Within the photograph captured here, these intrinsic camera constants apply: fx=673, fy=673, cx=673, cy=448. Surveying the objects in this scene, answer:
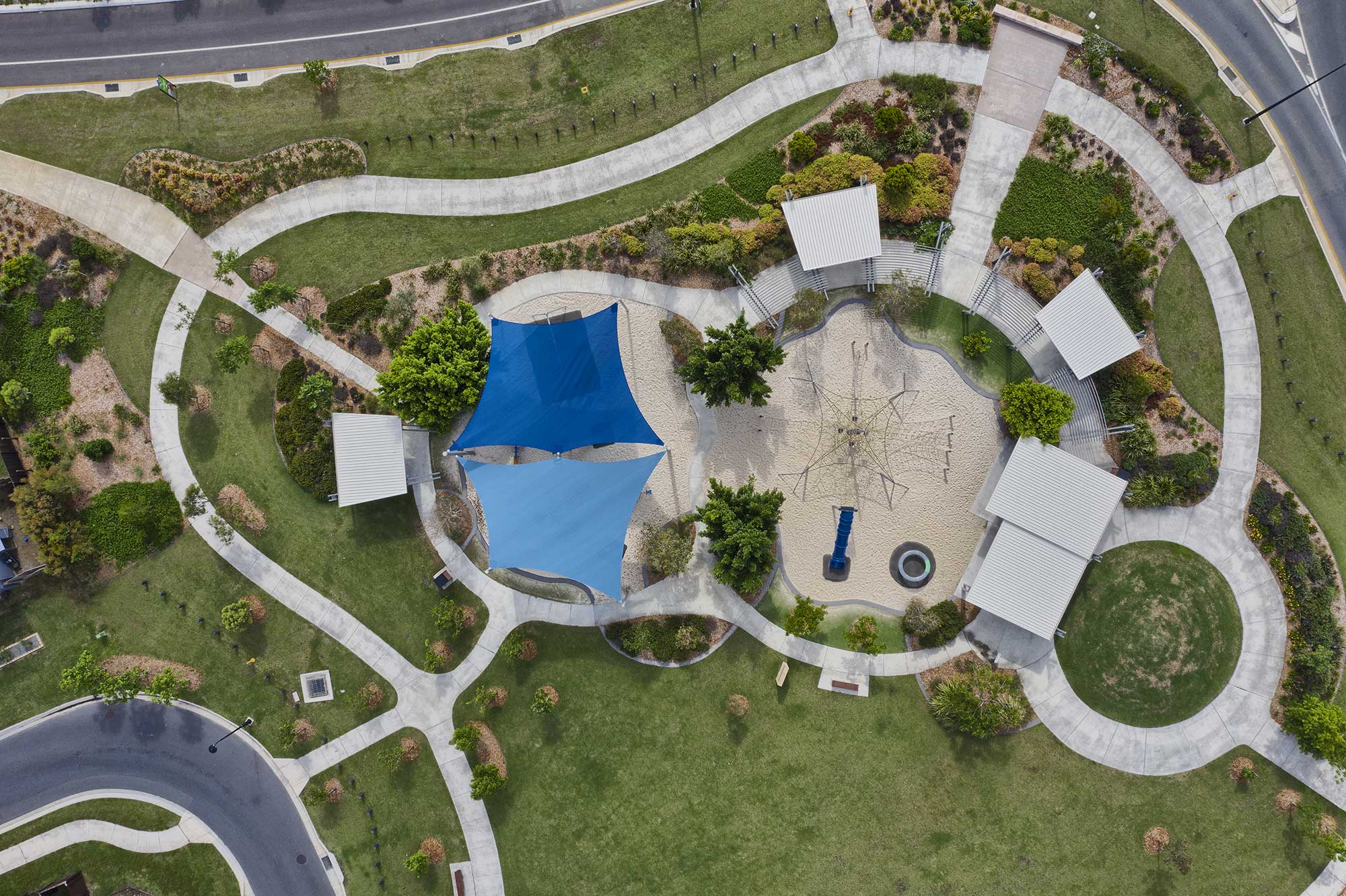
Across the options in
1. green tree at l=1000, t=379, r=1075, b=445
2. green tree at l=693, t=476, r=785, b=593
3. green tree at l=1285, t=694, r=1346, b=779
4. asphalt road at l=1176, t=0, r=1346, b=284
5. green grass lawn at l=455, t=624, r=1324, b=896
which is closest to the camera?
green tree at l=693, t=476, r=785, b=593

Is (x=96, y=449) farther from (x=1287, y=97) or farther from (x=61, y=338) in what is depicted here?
(x=1287, y=97)

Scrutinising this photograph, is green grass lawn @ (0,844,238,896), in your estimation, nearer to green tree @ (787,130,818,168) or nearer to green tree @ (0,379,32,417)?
green tree @ (0,379,32,417)

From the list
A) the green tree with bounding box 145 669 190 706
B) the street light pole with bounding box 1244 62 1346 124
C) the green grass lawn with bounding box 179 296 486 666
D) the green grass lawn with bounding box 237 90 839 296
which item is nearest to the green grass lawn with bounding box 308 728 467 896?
the green grass lawn with bounding box 179 296 486 666

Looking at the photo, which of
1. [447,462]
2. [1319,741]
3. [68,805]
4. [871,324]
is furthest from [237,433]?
[1319,741]

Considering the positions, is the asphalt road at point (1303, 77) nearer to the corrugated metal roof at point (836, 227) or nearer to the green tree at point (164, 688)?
the corrugated metal roof at point (836, 227)

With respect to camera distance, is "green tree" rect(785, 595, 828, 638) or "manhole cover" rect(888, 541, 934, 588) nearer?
"green tree" rect(785, 595, 828, 638)

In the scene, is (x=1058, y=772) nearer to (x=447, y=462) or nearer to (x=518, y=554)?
(x=518, y=554)

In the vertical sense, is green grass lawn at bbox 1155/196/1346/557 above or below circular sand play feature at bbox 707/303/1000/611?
above
